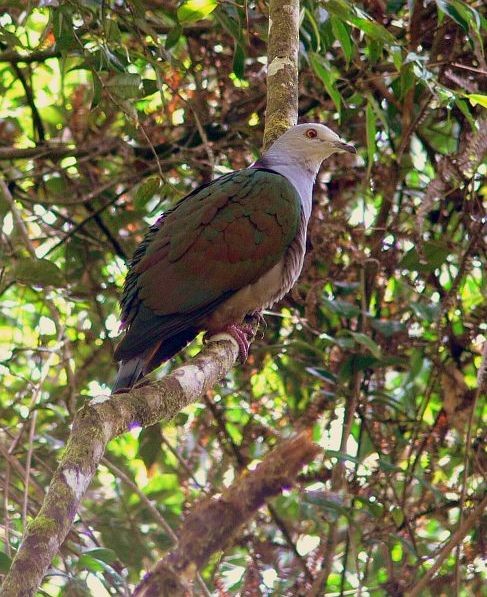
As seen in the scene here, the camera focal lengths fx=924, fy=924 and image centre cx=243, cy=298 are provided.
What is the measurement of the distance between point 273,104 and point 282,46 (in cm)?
24

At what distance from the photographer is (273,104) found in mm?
3896

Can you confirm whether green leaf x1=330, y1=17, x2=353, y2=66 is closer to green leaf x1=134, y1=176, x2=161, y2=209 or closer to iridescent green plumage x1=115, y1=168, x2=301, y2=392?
iridescent green plumage x1=115, y1=168, x2=301, y2=392

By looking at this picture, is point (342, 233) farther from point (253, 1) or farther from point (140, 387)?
point (140, 387)

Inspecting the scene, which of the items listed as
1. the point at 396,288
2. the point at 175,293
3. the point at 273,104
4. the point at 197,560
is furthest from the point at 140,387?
the point at 396,288

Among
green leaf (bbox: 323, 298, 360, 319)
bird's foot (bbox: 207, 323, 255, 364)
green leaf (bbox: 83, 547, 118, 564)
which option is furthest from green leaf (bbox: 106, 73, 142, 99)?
green leaf (bbox: 83, 547, 118, 564)

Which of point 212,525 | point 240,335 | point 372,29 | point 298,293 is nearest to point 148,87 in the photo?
point 372,29

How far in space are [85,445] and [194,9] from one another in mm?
1878

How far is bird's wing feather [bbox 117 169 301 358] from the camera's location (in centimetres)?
371

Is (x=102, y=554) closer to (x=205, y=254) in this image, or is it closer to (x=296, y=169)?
(x=205, y=254)

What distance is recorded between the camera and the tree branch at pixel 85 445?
1732 millimetres

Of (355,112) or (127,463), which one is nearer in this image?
(355,112)

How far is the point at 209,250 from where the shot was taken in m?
3.80

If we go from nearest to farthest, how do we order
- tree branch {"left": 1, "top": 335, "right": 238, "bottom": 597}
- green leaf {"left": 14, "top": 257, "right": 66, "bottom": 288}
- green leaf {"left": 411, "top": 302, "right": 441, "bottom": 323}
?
tree branch {"left": 1, "top": 335, "right": 238, "bottom": 597} < green leaf {"left": 14, "top": 257, "right": 66, "bottom": 288} < green leaf {"left": 411, "top": 302, "right": 441, "bottom": 323}

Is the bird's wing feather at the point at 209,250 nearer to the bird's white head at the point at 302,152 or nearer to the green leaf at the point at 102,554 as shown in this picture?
the bird's white head at the point at 302,152
